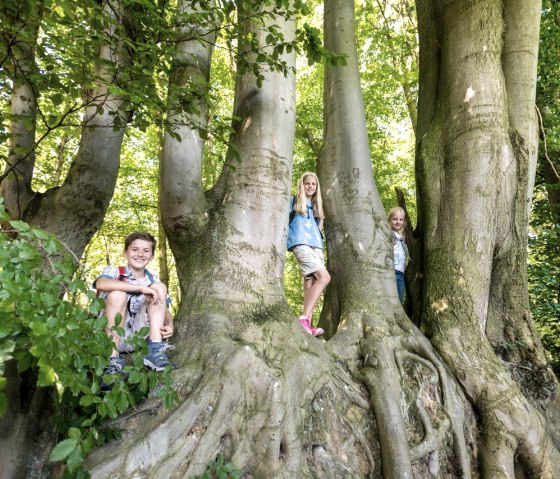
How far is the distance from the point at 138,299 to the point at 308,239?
205 centimetres

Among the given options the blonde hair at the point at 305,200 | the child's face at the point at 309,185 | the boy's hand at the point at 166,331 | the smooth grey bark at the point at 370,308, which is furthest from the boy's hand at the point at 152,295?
the child's face at the point at 309,185

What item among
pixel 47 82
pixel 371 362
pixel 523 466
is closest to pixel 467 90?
pixel 371 362

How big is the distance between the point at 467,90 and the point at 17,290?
15.6 feet

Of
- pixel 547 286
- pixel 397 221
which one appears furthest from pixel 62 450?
pixel 547 286

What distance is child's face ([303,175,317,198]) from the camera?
15.4ft

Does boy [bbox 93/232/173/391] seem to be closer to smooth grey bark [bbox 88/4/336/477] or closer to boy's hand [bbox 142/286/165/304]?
boy's hand [bbox 142/286/165/304]

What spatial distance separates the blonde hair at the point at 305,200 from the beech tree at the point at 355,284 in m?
0.14

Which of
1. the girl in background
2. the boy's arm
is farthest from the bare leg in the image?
the girl in background

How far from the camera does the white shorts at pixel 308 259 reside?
14.9ft

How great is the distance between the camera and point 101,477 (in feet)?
7.23

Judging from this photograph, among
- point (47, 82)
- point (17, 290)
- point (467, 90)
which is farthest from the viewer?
point (467, 90)

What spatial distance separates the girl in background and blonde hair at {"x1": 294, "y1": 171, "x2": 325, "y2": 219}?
0.94 meters

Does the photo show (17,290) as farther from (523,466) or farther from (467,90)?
(467,90)

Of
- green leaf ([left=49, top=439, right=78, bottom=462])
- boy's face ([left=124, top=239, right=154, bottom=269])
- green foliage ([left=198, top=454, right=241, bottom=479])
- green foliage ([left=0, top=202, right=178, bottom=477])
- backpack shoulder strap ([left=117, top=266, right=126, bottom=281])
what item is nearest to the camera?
green foliage ([left=0, top=202, right=178, bottom=477])
